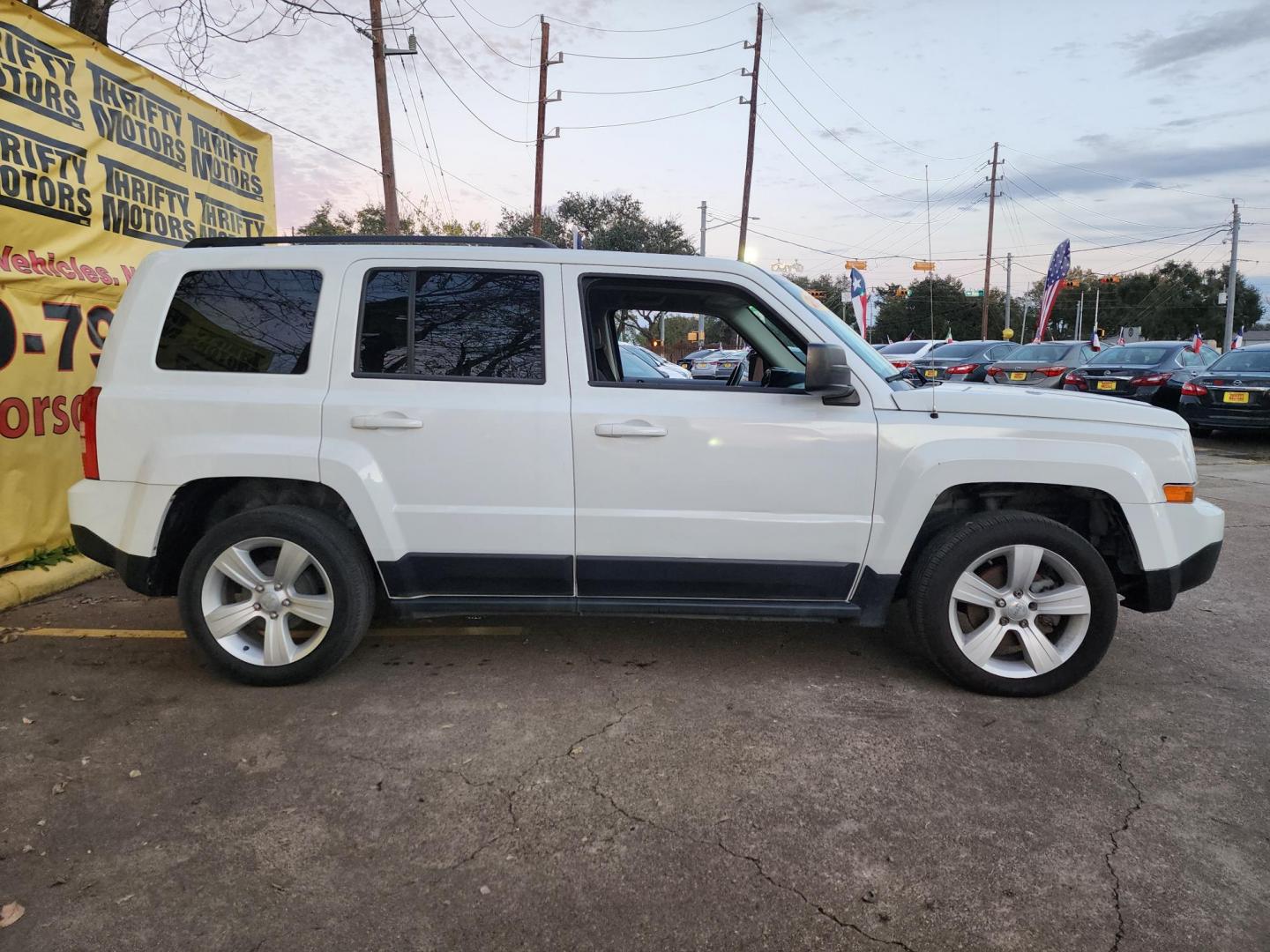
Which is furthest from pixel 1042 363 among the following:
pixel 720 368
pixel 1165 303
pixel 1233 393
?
pixel 1165 303

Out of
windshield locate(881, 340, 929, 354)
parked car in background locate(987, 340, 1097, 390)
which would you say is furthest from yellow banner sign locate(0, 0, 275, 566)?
windshield locate(881, 340, 929, 354)

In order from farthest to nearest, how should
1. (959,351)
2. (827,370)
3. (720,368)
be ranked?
(959,351) → (720,368) → (827,370)

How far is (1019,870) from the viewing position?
2438mm

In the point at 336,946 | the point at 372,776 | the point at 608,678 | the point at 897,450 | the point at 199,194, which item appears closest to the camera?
the point at 336,946

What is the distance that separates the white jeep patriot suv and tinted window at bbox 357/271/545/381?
11mm

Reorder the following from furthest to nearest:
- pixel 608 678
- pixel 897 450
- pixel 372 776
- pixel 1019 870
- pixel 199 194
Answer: pixel 199 194
pixel 608 678
pixel 897 450
pixel 372 776
pixel 1019 870

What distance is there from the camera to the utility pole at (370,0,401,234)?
1556cm

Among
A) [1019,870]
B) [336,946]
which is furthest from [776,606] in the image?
[336,946]

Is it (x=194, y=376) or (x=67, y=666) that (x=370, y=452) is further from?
(x=67, y=666)

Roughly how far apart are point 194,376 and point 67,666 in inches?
64.4

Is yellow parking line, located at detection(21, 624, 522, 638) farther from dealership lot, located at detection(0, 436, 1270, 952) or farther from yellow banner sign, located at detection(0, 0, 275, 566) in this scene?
yellow banner sign, located at detection(0, 0, 275, 566)

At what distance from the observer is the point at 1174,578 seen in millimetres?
3521

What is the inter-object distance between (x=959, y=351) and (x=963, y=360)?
1.04m

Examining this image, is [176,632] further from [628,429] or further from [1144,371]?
[1144,371]
